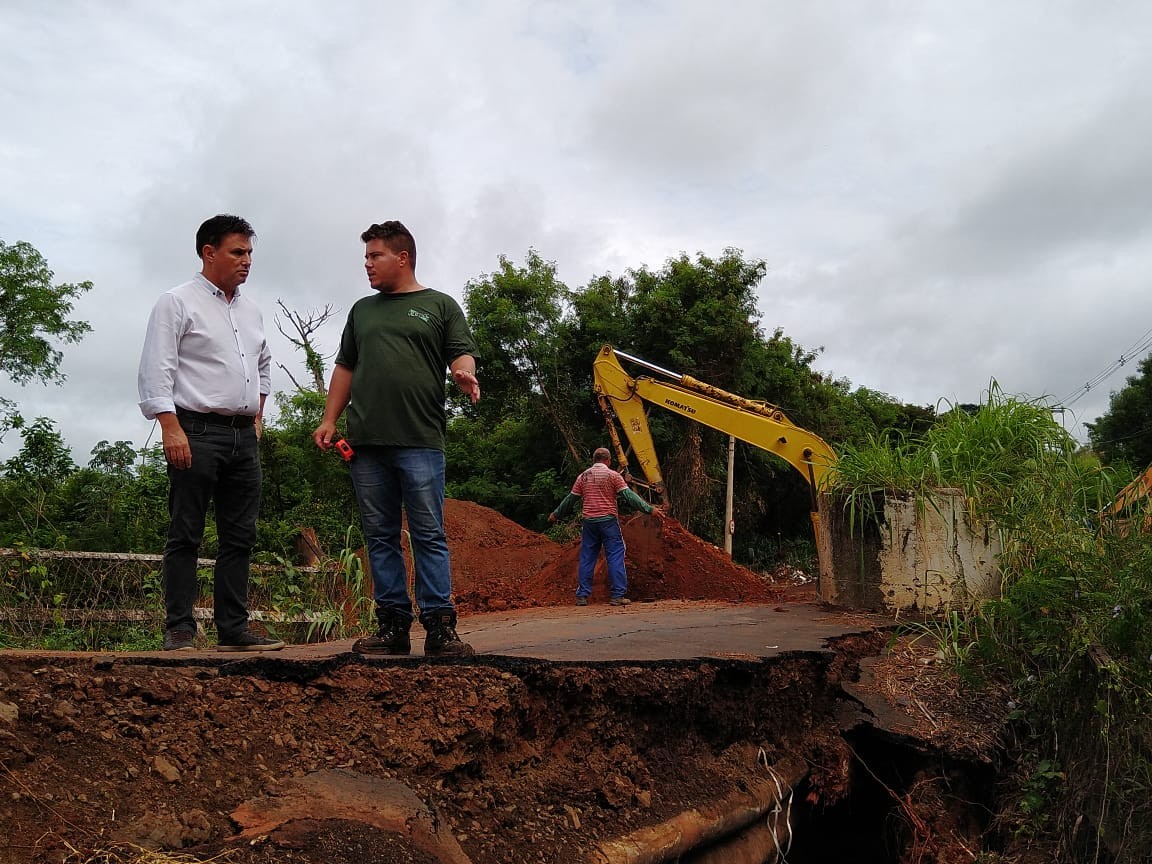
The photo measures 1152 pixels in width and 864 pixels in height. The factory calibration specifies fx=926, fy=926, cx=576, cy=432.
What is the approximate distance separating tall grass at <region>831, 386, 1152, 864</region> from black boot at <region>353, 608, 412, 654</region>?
8.74ft

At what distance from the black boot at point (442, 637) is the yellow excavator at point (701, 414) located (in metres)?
5.90

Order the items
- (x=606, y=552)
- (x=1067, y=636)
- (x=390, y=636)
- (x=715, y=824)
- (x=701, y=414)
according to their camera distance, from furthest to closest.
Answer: (x=701, y=414) → (x=606, y=552) → (x=1067, y=636) → (x=390, y=636) → (x=715, y=824)

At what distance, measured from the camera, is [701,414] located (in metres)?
11.5

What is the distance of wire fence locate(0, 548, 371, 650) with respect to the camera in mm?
6789

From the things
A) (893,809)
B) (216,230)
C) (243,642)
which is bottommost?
(893,809)

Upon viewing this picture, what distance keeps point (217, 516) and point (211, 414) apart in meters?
0.46

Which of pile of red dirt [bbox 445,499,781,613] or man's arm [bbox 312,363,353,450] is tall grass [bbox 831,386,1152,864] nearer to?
man's arm [bbox 312,363,353,450]

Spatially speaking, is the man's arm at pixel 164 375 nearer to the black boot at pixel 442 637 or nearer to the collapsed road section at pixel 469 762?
the collapsed road section at pixel 469 762

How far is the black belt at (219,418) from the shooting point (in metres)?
3.72

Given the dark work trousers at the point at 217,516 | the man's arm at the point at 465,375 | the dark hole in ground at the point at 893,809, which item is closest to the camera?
the man's arm at the point at 465,375

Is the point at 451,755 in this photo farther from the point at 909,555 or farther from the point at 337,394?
the point at 909,555

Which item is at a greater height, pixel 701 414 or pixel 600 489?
pixel 701 414

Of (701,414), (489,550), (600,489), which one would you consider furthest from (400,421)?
(489,550)

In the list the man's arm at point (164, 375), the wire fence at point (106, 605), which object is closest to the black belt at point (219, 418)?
the man's arm at point (164, 375)
